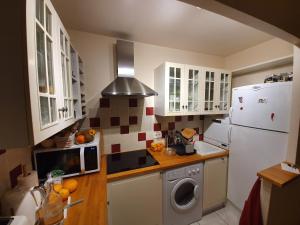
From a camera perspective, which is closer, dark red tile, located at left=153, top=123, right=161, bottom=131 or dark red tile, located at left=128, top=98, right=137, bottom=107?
dark red tile, located at left=128, top=98, right=137, bottom=107

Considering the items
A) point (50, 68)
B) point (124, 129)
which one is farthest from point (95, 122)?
point (50, 68)

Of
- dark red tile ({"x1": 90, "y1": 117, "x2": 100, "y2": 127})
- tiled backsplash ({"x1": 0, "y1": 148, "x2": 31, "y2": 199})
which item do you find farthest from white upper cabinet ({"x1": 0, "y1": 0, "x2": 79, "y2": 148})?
dark red tile ({"x1": 90, "y1": 117, "x2": 100, "y2": 127})

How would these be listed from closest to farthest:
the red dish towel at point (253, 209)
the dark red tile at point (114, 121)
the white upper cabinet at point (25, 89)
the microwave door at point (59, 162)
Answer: the white upper cabinet at point (25, 89), the microwave door at point (59, 162), the red dish towel at point (253, 209), the dark red tile at point (114, 121)

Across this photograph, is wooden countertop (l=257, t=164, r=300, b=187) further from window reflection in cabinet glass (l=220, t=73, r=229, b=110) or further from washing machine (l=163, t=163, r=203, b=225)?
window reflection in cabinet glass (l=220, t=73, r=229, b=110)

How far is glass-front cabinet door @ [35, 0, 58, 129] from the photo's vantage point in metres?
0.57

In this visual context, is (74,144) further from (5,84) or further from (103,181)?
(5,84)

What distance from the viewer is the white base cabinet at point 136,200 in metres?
1.28

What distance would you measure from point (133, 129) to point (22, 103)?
1467 mm

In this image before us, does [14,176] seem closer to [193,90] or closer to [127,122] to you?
[127,122]

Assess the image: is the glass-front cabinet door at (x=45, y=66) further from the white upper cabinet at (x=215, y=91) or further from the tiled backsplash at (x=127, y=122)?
the white upper cabinet at (x=215, y=91)

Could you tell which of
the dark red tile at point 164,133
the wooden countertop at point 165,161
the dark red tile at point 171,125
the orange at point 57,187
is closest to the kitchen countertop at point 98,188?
the wooden countertop at point 165,161

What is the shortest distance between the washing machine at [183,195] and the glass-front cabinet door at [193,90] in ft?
2.41

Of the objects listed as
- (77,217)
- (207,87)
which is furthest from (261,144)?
(77,217)

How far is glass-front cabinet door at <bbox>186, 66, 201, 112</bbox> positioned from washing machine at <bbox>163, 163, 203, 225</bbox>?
74 centimetres
